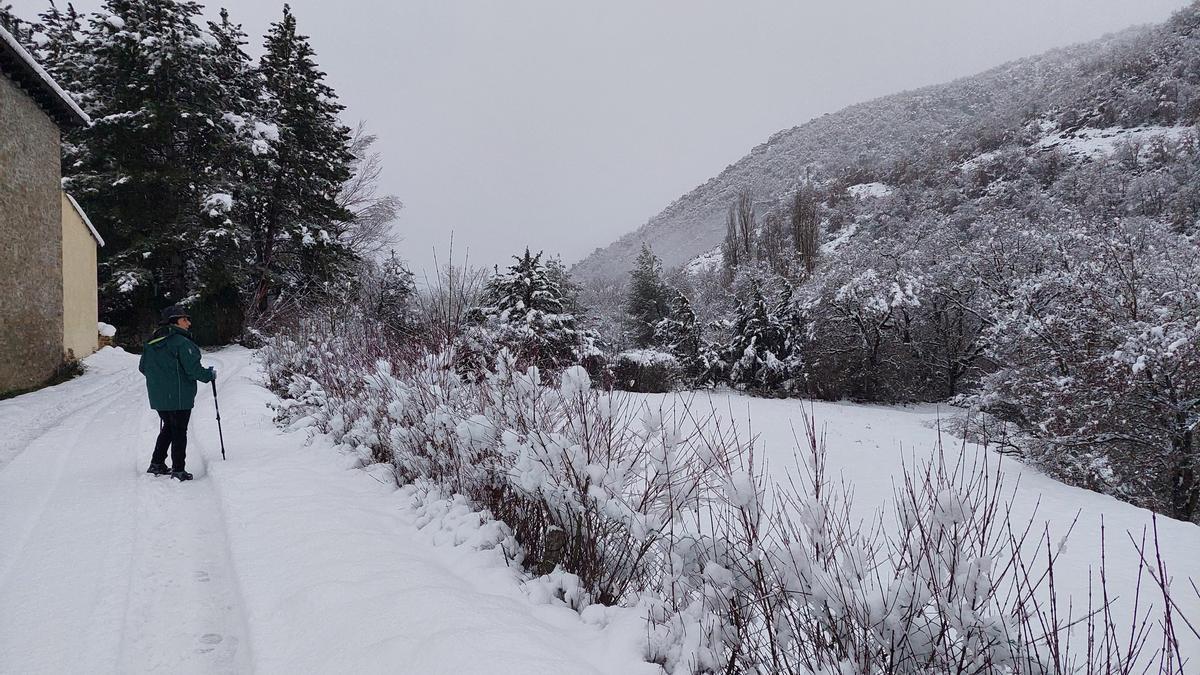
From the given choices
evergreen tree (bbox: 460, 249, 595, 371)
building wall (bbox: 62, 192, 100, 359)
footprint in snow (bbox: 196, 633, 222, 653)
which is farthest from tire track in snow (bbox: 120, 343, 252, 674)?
building wall (bbox: 62, 192, 100, 359)

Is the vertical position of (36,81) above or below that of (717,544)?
above

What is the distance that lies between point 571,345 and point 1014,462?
37.2ft

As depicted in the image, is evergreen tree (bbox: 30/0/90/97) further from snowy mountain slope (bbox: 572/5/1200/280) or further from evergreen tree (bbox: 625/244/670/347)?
snowy mountain slope (bbox: 572/5/1200/280)

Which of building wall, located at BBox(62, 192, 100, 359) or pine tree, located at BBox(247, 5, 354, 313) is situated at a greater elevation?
pine tree, located at BBox(247, 5, 354, 313)

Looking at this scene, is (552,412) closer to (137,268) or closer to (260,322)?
(260,322)

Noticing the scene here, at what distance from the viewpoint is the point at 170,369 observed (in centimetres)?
538

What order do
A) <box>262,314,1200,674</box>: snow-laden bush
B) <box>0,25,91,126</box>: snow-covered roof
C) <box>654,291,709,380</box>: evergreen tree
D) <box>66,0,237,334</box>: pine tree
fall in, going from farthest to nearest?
<box>654,291,709,380</box>: evergreen tree, <box>66,0,237,334</box>: pine tree, <box>0,25,91,126</box>: snow-covered roof, <box>262,314,1200,674</box>: snow-laden bush

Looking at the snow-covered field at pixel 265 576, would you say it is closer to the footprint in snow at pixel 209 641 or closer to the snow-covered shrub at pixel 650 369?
the footprint in snow at pixel 209 641

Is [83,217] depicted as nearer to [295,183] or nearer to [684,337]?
[295,183]

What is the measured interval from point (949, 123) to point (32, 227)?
74.5 meters

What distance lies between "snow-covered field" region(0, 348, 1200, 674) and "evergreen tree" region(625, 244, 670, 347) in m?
21.2

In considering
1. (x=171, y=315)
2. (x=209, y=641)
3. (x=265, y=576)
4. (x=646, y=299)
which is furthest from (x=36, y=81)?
(x=646, y=299)

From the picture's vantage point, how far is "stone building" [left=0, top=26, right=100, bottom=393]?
10.8m

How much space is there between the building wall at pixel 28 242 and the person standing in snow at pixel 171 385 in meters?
8.79
